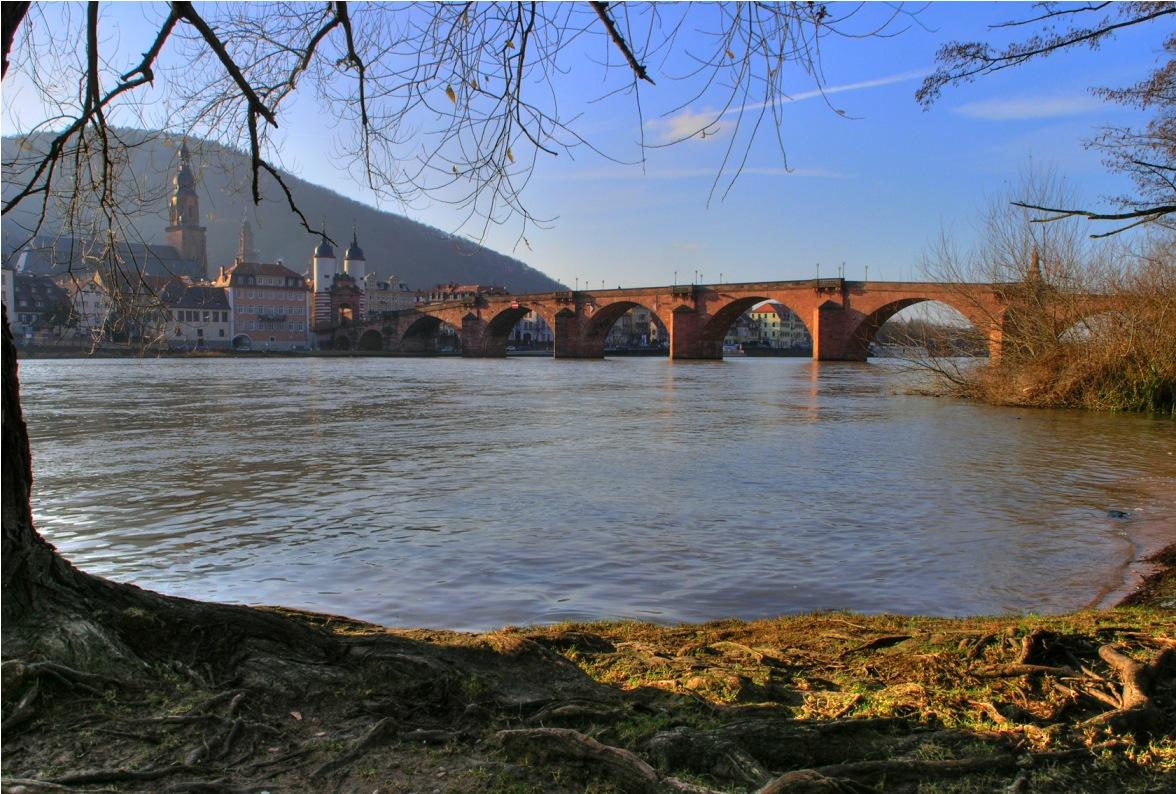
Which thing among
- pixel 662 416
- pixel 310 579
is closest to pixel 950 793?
pixel 310 579

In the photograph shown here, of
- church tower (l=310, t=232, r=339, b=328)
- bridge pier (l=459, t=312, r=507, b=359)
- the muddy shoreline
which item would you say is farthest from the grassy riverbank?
church tower (l=310, t=232, r=339, b=328)

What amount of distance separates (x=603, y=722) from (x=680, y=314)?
231 feet

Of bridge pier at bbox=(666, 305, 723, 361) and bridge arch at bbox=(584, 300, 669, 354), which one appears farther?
bridge arch at bbox=(584, 300, 669, 354)

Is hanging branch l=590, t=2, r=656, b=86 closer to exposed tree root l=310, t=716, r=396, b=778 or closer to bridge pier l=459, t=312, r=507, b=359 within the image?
exposed tree root l=310, t=716, r=396, b=778

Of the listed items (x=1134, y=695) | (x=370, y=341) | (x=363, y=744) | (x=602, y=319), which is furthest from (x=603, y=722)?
(x=370, y=341)

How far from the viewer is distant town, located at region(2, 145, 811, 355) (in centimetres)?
504

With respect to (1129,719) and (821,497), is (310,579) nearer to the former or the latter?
(1129,719)

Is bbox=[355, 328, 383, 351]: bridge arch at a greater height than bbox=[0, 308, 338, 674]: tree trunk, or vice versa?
bbox=[355, 328, 383, 351]: bridge arch

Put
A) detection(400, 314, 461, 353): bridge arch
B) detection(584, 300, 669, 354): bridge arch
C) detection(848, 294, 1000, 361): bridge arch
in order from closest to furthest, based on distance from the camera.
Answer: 1. detection(848, 294, 1000, 361): bridge arch
2. detection(584, 300, 669, 354): bridge arch
3. detection(400, 314, 461, 353): bridge arch

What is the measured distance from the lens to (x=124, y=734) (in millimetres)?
2689

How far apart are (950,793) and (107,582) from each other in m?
3.05

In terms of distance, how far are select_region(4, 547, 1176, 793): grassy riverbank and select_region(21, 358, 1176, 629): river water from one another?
1.89m

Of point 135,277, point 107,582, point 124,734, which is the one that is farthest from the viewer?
point 135,277

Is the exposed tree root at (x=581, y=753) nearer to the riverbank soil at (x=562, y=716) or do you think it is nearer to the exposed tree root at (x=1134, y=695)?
the riverbank soil at (x=562, y=716)
